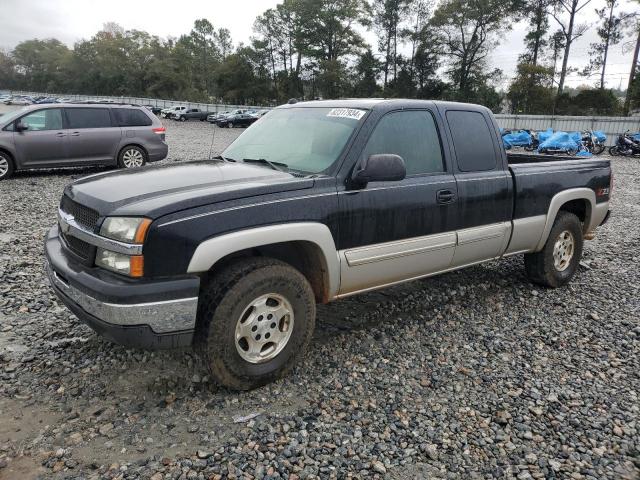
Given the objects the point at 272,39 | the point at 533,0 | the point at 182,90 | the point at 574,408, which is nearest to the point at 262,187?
the point at 574,408

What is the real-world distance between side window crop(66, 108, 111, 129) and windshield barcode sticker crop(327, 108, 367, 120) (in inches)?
381

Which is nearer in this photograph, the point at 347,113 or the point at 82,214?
the point at 82,214

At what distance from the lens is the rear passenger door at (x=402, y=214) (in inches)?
136

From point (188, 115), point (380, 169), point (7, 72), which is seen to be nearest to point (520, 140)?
point (380, 169)

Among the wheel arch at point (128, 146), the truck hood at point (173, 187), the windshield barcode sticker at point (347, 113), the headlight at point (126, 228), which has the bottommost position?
the wheel arch at point (128, 146)

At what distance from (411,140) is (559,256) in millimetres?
2522

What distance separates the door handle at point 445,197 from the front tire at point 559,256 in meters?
1.69

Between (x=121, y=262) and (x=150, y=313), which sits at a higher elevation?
(x=121, y=262)

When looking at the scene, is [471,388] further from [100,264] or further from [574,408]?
[100,264]

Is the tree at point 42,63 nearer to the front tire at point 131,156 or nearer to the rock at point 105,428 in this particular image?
Answer: the front tire at point 131,156

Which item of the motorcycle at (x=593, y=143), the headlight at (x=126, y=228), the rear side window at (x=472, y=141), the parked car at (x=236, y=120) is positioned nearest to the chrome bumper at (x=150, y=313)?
the headlight at (x=126, y=228)

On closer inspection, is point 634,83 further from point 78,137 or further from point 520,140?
point 78,137

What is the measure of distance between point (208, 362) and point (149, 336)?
1.33ft

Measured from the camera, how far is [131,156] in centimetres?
1240
